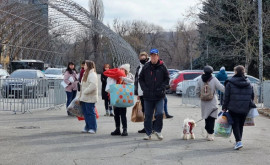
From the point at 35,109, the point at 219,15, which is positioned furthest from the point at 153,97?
the point at 219,15

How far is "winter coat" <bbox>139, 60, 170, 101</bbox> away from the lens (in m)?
9.55

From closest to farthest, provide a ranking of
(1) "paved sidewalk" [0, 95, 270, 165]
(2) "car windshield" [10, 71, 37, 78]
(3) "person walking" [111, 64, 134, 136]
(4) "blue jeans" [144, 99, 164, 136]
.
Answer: (1) "paved sidewalk" [0, 95, 270, 165] → (4) "blue jeans" [144, 99, 164, 136] → (3) "person walking" [111, 64, 134, 136] → (2) "car windshield" [10, 71, 37, 78]

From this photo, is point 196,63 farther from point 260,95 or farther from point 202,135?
point 202,135

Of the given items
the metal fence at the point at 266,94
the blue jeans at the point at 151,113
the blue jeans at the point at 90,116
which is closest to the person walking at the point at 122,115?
the blue jeans at the point at 90,116

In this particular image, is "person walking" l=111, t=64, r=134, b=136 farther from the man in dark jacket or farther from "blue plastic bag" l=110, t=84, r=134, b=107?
the man in dark jacket

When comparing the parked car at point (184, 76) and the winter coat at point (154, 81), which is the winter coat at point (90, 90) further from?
the parked car at point (184, 76)

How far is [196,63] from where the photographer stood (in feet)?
145

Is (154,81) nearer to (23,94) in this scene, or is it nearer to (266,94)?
(23,94)

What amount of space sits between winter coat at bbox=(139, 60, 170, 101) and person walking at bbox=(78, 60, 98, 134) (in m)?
1.57

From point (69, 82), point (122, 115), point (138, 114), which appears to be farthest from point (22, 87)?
point (138, 114)

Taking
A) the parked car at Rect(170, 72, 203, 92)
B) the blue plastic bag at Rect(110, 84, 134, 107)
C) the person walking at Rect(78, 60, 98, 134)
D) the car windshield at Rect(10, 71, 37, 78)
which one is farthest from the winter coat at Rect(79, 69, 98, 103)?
the parked car at Rect(170, 72, 203, 92)

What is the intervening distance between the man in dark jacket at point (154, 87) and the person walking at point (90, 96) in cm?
151

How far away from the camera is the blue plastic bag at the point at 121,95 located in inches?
406

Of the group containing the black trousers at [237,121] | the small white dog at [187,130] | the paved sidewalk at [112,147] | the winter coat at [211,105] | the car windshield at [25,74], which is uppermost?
the car windshield at [25,74]
